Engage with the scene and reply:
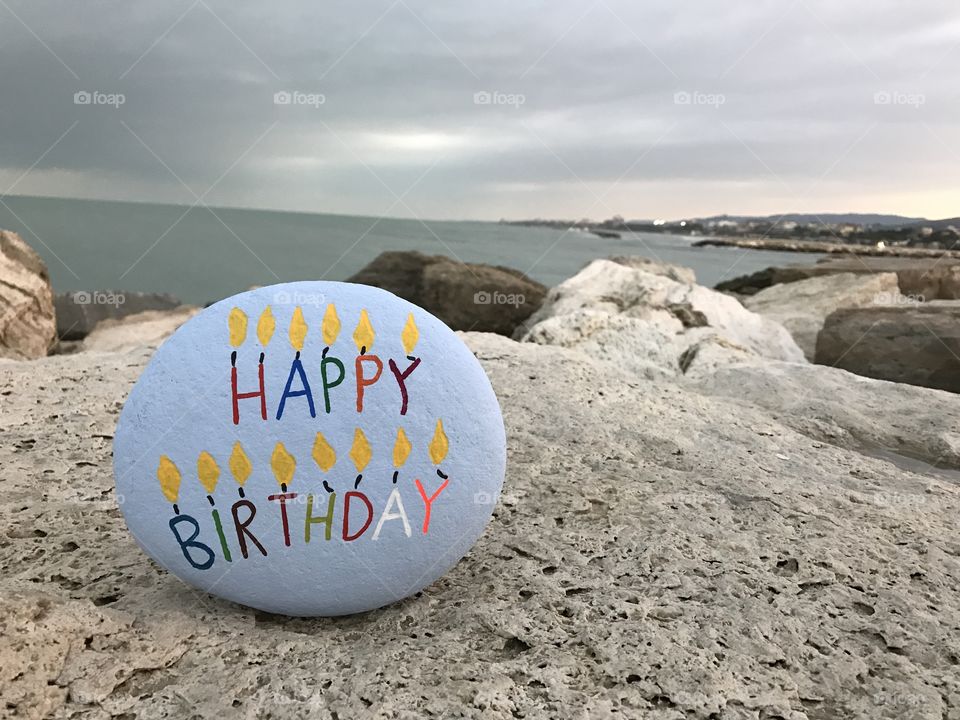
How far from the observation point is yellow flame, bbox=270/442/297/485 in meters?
2.59

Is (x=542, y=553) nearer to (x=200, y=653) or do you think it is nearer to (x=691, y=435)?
(x=200, y=653)

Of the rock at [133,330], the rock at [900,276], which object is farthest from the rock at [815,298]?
the rock at [133,330]

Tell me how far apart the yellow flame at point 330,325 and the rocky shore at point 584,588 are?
1062mm

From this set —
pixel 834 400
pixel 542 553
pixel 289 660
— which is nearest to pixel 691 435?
pixel 834 400

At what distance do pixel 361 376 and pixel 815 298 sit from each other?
1095 centimetres

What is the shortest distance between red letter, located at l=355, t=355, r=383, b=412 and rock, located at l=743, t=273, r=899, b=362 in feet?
27.8

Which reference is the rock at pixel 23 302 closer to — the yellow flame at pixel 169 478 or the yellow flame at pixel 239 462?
the yellow flame at pixel 169 478

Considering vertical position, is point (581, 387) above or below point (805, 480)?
above

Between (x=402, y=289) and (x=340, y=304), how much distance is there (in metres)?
8.79

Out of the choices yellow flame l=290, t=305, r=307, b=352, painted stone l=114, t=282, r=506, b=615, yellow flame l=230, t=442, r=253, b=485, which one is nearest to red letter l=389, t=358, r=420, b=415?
painted stone l=114, t=282, r=506, b=615

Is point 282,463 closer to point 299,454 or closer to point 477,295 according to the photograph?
point 299,454

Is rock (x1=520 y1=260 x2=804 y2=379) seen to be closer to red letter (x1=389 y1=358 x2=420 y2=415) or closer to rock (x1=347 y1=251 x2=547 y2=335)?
rock (x1=347 y1=251 x2=547 y2=335)

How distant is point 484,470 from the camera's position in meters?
2.86

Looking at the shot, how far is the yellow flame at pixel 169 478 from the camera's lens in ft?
8.61
